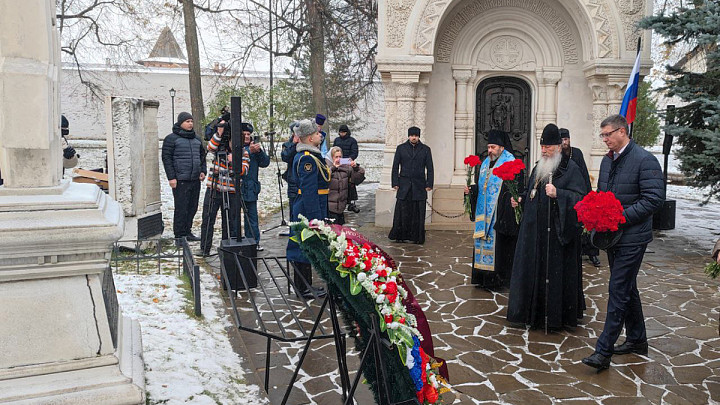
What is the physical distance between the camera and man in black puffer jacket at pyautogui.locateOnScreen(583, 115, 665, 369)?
15.0ft

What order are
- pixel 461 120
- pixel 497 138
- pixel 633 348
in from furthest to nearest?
pixel 461 120, pixel 497 138, pixel 633 348

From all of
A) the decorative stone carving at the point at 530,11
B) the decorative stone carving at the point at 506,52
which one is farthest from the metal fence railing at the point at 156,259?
the decorative stone carving at the point at 506,52

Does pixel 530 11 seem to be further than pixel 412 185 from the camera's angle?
Yes

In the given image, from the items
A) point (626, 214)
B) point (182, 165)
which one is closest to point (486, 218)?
point (626, 214)

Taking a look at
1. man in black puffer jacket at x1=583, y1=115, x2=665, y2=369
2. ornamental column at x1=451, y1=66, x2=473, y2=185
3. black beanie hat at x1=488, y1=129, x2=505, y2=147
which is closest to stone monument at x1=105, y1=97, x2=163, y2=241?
black beanie hat at x1=488, y1=129, x2=505, y2=147

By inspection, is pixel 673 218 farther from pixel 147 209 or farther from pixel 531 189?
pixel 147 209

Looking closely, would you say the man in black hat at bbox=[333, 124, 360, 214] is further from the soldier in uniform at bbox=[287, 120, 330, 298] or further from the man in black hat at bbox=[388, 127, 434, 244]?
the soldier in uniform at bbox=[287, 120, 330, 298]

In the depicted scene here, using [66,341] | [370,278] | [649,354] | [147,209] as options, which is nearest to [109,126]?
[147,209]

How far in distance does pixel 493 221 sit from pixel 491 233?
0.16 metres

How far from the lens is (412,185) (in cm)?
974

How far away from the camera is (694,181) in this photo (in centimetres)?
963

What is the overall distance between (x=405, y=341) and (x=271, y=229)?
8142 millimetres

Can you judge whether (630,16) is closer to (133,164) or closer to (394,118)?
(394,118)

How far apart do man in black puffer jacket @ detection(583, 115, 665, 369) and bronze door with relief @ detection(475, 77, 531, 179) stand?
7.19m
